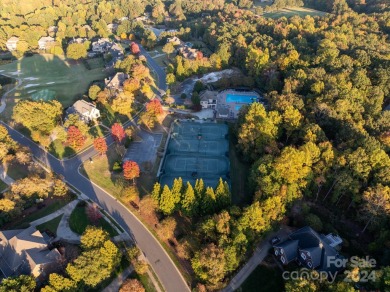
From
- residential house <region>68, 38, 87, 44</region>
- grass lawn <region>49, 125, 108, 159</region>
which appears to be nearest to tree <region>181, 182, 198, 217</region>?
grass lawn <region>49, 125, 108, 159</region>

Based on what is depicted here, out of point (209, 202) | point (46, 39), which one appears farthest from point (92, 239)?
point (46, 39)

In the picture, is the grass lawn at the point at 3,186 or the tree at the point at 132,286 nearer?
the tree at the point at 132,286

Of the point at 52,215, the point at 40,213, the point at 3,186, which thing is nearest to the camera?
the point at 52,215

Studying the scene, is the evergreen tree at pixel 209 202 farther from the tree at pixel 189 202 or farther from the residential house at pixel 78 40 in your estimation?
the residential house at pixel 78 40

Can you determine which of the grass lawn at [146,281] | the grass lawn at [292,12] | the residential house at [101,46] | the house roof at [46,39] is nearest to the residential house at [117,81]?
the residential house at [101,46]

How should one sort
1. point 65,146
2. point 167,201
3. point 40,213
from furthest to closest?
point 65,146 < point 40,213 < point 167,201

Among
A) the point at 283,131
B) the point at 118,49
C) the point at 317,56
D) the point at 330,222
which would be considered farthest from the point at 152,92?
the point at 330,222

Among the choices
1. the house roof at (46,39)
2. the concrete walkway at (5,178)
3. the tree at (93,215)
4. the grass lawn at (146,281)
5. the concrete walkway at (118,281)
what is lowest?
the concrete walkway at (118,281)

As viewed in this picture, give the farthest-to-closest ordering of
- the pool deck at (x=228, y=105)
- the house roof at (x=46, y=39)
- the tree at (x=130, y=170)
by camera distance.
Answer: the house roof at (x=46, y=39) < the pool deck at (x=228, y=105) < the tree at (x=130, y=170)

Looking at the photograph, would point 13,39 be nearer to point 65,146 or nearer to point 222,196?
point 65,146
